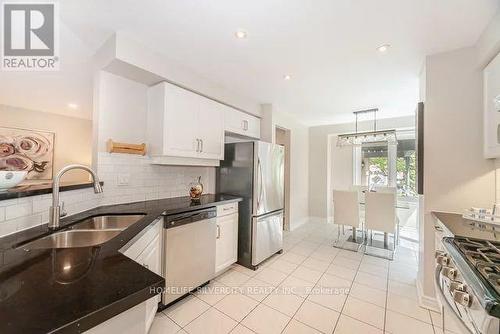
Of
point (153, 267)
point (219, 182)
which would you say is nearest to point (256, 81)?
point (219, 182)

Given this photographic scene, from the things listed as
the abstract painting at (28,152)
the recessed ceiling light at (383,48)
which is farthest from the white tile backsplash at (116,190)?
the recessed ceiling light at (383,48)

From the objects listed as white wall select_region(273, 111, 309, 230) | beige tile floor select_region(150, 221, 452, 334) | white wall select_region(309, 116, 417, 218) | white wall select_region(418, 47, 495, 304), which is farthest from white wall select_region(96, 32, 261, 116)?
white wall select_region(309, 116, 417, 218)

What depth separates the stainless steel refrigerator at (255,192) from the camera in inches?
106

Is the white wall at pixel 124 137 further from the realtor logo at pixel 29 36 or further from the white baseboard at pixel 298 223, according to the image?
the white baseboard at pixel 298 223

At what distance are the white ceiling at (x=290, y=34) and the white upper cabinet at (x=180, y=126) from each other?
36 cm

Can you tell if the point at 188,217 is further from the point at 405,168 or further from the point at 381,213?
the point at 405,168

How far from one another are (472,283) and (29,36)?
3362 mm

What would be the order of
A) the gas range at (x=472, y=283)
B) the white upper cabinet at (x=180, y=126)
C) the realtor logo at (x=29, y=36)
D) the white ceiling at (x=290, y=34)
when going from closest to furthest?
the gas range at (x=472, y=283) → the white ceiling at (x=290, y=34) → the realtor logo at (x=29, y=36) → the white upper cabinet at (x=180, y=126)

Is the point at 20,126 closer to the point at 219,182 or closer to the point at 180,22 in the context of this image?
the point at 219,182

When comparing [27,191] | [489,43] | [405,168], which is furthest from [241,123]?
[405,168]

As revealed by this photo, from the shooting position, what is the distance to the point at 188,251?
78.2 inches

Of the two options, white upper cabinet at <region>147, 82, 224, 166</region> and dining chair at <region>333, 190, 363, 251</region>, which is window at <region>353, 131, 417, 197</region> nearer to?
dining chair at <region>333, 190, 363, 251</region>

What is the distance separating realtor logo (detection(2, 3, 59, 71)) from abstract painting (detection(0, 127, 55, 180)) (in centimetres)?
165

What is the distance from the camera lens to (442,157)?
76.8 inches
